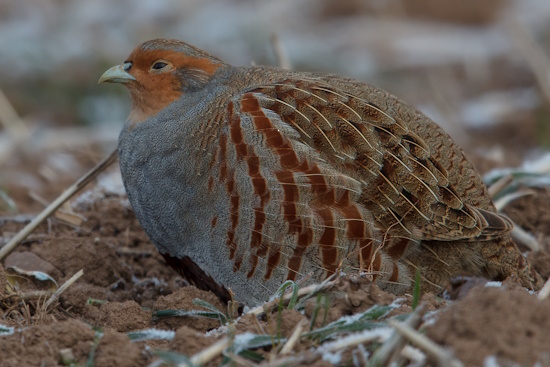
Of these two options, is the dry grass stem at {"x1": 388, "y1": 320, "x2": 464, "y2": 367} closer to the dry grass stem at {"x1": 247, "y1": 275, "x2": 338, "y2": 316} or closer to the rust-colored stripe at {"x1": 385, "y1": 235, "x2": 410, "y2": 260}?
the dry grass stem at {"x1": 247, "y1": 275, "x2": 338, "y2": 316}

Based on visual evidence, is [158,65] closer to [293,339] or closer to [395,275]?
[395,275]

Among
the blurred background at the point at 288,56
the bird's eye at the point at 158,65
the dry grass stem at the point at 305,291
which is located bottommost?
the dry grass stem at the point at 305,291

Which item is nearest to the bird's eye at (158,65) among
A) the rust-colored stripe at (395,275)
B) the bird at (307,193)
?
the bird at (307,193)

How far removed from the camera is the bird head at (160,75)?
14.3 ft

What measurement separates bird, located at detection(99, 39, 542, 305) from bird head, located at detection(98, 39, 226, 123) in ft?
0.33

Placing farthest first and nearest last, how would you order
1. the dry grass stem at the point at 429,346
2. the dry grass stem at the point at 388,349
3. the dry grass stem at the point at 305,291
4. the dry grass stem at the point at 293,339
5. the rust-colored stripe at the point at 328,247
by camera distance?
the rust-colored stripe at the point at 328,247
the dry grass stem at the point at 305,291
the dry grass stem at the point at 293,339
the dry grass stem at the point at 388,349
the dry grass stem at the point at 429,346

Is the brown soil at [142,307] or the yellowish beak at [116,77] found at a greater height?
the yellowish beak at [116,77]

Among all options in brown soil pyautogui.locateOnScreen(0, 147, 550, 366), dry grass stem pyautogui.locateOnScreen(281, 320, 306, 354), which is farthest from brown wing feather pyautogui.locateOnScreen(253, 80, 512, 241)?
dry grass stem pyautogui.locateOnScreen(281, 320, 306, 354)

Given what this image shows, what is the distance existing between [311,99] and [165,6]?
26.5ft

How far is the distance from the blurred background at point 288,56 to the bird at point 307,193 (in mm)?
2224

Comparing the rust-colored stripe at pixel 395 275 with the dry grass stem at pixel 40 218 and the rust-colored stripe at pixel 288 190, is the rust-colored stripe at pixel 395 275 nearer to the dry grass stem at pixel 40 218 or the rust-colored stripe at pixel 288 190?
the rust-colored stripe at pixel 288 190

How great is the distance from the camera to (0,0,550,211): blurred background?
7617 mm

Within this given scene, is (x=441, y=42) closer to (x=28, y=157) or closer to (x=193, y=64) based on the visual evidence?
(x=28, y=157)

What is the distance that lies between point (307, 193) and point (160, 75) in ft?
3.41
